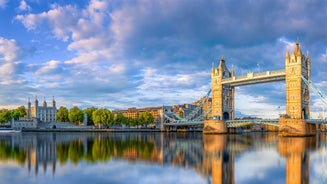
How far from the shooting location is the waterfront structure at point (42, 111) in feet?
360

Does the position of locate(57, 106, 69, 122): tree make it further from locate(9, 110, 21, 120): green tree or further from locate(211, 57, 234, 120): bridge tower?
locate(211, 57, 234, 120): bridge tower

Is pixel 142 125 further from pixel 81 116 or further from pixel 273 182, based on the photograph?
pixel 273 182

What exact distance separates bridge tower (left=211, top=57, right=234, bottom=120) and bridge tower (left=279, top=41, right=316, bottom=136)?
19.2 metres

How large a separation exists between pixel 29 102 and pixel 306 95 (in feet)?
288

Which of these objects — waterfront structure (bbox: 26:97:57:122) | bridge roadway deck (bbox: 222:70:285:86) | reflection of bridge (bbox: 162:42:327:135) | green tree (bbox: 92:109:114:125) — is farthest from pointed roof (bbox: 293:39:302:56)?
waterfront structure (bbox: 26:97:57:122)

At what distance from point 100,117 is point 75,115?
10910 millimetres

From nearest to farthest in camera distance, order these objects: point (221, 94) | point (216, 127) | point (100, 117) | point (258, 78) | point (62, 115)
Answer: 1. point (258, 78)
2. point (216, 127)
3. point (221, 94)
4. point (100, 117)
5. point (62, 115)

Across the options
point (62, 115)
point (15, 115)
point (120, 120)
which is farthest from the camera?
point (62, 115)

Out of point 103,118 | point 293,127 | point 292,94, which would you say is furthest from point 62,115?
point 293,127

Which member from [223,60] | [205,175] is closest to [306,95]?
[223,60]

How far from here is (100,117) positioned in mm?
90438

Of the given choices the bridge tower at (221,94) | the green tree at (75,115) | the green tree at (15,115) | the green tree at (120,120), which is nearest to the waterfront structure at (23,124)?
the green tree at (15,115)

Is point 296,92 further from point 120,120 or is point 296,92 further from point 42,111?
point 42,111

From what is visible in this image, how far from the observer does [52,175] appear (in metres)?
16.0
